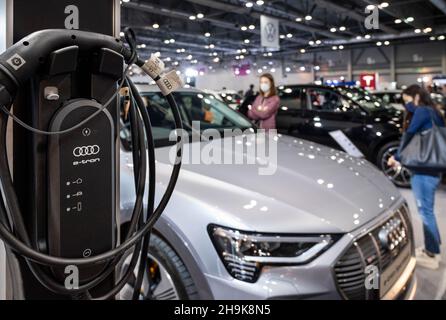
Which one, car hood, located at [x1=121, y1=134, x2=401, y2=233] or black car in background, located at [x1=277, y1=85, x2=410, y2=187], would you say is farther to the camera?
black car in background, located at [x1=277, y1=85, x2=410, y2=187]

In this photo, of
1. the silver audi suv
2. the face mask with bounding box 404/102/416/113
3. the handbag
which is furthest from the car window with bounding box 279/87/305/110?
the silver audi suv

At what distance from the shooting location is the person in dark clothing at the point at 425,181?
2.95 meters

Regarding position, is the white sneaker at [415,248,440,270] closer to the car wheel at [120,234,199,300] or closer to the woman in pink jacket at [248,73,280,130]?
the woman in pink jacket at [248,73,280,130]

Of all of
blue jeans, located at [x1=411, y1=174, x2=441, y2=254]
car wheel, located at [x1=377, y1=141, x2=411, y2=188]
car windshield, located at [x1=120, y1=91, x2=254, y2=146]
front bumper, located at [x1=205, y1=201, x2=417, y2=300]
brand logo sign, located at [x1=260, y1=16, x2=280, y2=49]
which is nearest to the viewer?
front bumper, located at [x1=205, y1=201, x2=417, y2=300]

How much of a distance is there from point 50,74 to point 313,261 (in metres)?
1.18

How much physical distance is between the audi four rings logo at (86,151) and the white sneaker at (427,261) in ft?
9.62

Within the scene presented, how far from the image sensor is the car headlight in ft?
4.87

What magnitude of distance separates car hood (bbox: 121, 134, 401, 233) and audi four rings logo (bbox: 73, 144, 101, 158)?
832 mm

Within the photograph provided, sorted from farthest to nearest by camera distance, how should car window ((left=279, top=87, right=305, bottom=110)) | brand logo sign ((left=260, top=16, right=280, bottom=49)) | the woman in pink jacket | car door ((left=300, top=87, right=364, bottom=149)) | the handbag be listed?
brand logo sign ((left=260, top=16, right=280, bottom=49)) → car window ((left=279, top=87, right=305, bottom=110)) → car door ((left=300, top=87, right=364, bottom=149)) → the woman in pink jacket → the handbag

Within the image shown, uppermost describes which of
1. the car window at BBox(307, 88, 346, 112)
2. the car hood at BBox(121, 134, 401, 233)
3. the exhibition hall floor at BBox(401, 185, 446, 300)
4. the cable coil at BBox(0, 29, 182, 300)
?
the car window at BBox(307, 88, 346, 112)

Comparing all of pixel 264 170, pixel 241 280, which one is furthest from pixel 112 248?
pixel 264 170

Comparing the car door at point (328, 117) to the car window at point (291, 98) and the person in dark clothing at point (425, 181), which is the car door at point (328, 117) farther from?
the person in dark clothing at point (425, 181)
